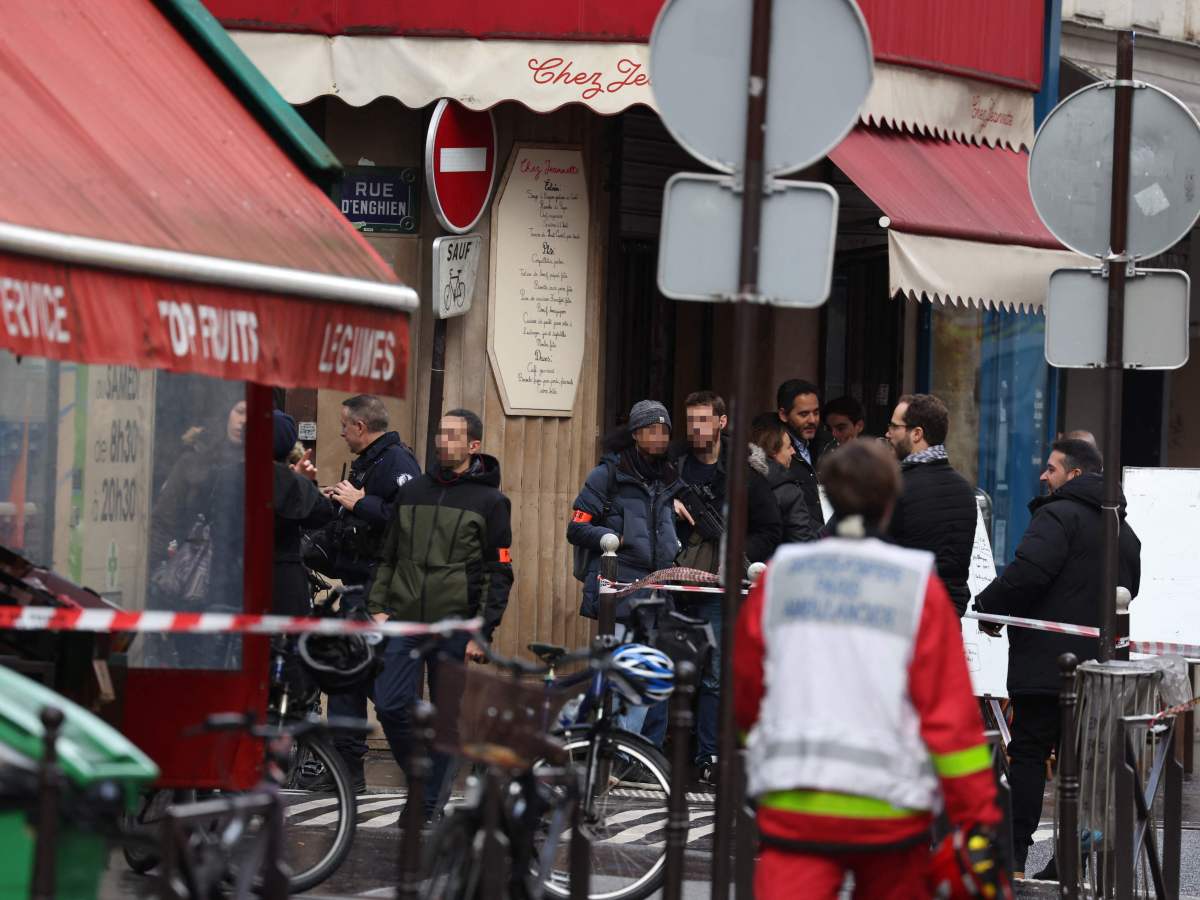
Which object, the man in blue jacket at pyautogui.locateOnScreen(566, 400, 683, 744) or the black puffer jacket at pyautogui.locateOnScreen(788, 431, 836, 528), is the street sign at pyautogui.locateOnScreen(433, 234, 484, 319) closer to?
the man in blue jacket at pyautogui.locateOnScreen(566, 400, 683, 744)

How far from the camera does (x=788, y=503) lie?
10805 millimetres

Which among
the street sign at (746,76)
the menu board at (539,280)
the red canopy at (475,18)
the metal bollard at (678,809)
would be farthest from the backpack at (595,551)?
the street sign at (746,76)

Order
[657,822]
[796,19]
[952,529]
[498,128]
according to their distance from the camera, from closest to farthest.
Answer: [796,19] → [657,822] → [952,529] → [498,128]

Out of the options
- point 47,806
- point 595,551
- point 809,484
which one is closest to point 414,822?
point 47,806

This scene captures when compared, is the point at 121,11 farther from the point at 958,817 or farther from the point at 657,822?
the point at 958,817

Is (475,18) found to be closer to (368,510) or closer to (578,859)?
(368,510)

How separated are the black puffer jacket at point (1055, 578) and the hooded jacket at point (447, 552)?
228cm

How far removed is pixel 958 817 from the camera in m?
4.84

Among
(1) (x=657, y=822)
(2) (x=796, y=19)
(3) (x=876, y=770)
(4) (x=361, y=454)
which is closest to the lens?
(3) (x=876, y=770)

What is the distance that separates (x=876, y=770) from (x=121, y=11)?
4710 mm

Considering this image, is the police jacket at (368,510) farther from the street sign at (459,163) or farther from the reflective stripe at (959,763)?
the reflective stripe at (959,763)

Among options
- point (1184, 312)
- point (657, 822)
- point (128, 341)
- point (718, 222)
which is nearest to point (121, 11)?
point (128, 341)

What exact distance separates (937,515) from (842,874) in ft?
14.0

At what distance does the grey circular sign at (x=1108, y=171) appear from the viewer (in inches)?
312
